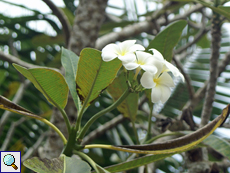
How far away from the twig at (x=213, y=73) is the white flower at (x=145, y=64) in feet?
1.35

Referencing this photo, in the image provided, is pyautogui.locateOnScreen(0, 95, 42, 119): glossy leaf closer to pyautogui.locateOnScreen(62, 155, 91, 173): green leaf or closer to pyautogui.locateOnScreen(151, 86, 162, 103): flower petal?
pyautogui.locateOnScreen(62, 155, 91, 173): green leaf

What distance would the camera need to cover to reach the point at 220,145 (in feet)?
1.95

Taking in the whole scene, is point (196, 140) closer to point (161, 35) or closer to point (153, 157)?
point (153, 157)

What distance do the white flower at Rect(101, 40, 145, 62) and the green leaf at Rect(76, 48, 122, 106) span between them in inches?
1.3

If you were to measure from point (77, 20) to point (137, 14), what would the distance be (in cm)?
45

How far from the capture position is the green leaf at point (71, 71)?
24.9 inches

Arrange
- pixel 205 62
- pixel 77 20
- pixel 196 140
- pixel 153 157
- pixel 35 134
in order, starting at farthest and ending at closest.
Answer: pixel 205 62
pixel 35 134
pixel 77 20
pixel 153 157
pixel 196 140

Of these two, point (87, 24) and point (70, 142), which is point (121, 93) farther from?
point (87, 24)

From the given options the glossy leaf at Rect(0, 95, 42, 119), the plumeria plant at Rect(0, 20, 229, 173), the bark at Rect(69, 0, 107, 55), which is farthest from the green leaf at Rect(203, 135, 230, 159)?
the bark at Rect(69, 0, 107, 55)

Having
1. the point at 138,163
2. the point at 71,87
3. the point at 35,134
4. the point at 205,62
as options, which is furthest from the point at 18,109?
the point at 205,62

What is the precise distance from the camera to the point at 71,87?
0.63 m

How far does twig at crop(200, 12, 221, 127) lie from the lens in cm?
84

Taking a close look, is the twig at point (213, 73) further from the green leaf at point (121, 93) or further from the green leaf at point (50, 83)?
the green leaf at point (50, 83)

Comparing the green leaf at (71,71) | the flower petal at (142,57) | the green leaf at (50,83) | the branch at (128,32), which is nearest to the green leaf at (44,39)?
the branch at (128,32)
